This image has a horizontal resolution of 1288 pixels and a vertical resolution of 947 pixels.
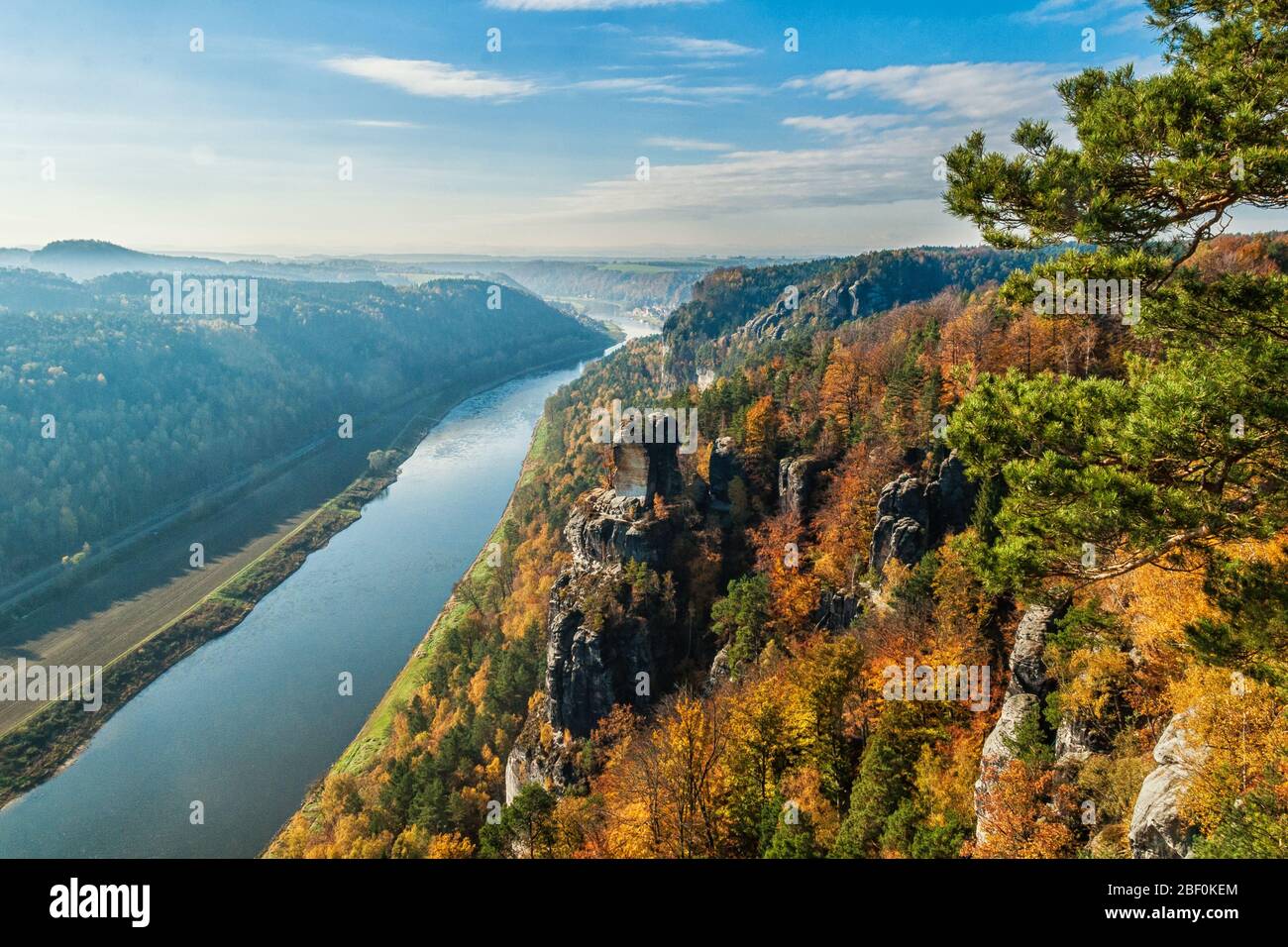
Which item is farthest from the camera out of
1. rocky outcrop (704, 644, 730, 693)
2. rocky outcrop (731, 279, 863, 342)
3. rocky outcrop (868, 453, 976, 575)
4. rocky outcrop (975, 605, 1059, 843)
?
rocky outcrop (731, 279, 863, 342)

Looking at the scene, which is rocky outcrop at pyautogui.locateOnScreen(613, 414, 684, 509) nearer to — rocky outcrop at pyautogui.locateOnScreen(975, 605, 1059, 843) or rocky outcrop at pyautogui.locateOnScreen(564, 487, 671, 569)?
rocky outcrop at pyautogui.locateOnScreen(564, 487, 671, 569)

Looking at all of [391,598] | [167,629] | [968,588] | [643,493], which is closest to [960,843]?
[968,588]

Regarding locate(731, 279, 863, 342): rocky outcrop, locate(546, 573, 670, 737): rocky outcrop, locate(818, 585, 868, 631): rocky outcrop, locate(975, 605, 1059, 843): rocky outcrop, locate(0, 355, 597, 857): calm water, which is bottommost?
locate(0, 355, 597, 857): calm water

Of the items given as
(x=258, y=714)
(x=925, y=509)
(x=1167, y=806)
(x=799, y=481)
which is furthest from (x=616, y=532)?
(x=258, y=714)

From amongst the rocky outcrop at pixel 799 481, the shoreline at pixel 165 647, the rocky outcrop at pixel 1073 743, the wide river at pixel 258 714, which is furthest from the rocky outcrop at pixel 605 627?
the shoreline at pixel 165 647

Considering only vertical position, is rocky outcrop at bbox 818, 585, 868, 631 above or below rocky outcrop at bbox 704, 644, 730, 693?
above

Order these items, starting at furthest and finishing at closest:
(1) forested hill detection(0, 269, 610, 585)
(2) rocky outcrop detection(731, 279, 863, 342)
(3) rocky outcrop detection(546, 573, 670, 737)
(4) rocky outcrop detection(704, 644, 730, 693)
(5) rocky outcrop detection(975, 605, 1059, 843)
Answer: (2) rocky outcrop detection(731, 279, 863, 342) → (1) forested hill detection(0, 269, 610, 585) → (3) rocky outcrop detection(546, 573, 670, 737) → (4) rocky outcrop detection(704, 644, 730, 693) → (5) rocky outcrop detection(975, 605, 1059, 843)

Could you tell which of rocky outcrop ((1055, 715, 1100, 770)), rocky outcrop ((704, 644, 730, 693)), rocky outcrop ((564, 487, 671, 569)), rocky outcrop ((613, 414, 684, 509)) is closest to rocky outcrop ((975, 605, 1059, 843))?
rocky outcrop ((1055, 715, 1100, 770))
